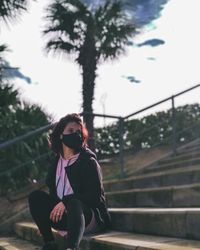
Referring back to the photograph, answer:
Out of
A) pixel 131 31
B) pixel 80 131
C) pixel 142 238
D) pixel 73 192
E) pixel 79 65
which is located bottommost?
pixel 142 238

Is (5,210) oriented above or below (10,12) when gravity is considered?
below

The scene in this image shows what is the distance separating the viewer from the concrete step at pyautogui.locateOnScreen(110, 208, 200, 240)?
2863mm

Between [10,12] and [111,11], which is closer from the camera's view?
[10,12]

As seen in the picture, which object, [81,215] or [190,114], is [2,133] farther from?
[81,215]

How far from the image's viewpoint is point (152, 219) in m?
3.24

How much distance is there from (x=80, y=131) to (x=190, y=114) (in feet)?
21.6

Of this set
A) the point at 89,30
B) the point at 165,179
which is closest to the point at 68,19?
the point at 89,30

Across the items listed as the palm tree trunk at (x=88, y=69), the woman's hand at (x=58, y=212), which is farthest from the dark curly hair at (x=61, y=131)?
the palm tree trunk at (x=88, y=69)

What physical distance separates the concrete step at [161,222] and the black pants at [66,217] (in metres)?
0.41

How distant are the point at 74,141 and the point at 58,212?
0.56m

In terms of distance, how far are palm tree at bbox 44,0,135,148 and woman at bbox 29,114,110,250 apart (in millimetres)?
8334

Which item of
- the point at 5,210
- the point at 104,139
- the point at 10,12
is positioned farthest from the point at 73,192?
the point at 104,139

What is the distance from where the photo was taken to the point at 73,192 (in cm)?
325

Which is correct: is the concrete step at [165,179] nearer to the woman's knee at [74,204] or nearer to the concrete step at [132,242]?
the concrete step at [132,242]
